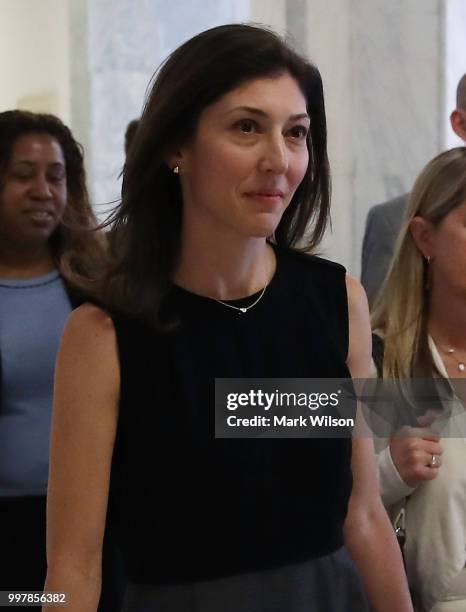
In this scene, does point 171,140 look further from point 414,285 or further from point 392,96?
point 392,96

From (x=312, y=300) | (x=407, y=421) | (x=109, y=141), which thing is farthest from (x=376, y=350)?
(x=109, y=141)

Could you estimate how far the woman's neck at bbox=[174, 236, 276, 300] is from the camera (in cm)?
146

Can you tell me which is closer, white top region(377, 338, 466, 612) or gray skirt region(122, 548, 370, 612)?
gray skirt region(122, 548, 370, 612)

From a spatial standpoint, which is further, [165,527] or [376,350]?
[376,350]

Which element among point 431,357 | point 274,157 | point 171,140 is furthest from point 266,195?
point 431,357

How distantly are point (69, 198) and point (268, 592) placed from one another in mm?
1518

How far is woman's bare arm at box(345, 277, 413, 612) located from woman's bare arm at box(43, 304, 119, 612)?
1.15 ft

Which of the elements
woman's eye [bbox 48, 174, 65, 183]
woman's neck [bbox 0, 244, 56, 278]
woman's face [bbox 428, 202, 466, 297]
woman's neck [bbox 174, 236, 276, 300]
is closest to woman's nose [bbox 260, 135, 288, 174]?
woman's neck [bbox 174, 236, 276, 300]

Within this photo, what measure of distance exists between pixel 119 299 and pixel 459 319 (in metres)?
0.70

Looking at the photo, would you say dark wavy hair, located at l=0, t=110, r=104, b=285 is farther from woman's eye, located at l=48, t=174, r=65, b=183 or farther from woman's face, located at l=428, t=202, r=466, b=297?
woman's face, located at l=428, t=202, r=466, b=297

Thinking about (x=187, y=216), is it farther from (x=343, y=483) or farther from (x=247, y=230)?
(x=343, y=483)

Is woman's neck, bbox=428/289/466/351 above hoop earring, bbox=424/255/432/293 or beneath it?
beneath

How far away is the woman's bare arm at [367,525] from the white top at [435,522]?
0.16 metres

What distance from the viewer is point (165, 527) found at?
1.39 m
